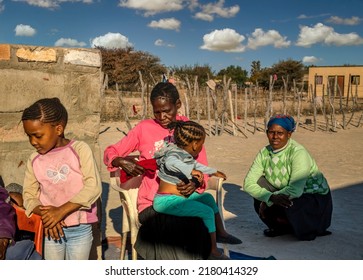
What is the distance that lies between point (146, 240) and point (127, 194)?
36 cm

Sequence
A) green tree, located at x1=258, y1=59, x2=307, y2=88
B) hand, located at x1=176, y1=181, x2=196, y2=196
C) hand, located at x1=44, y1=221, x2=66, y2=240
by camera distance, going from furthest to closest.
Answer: green tree, located at x1=258, y1=59, x2=307, y2=88, hand, located at x1=176, y1=181, x2=196, y2=196, hand, located at x1=44, y1=221, x2=66, y2=240

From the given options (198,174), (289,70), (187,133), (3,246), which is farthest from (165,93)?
(289,70)

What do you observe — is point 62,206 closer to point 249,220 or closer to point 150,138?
point 150,138

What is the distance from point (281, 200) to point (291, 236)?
51cm

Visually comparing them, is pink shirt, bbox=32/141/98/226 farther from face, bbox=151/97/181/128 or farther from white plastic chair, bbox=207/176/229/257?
white plastic chair, bbox=207/176/229/257

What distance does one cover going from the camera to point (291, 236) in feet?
12.8

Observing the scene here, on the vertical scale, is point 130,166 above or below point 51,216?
above

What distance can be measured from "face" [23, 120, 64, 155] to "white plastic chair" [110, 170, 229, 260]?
710 millimetres

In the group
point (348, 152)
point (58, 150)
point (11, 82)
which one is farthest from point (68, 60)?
point (348, 152)

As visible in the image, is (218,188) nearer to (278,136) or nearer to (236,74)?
(278,136)

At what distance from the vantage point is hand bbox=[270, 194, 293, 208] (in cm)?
357

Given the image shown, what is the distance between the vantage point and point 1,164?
2.87m

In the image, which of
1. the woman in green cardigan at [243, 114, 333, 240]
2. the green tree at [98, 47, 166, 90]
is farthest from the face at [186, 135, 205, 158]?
the green tree at [98, 47, 166, 90]
